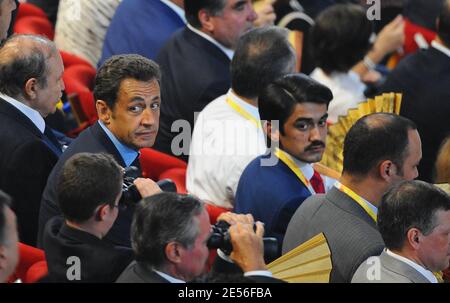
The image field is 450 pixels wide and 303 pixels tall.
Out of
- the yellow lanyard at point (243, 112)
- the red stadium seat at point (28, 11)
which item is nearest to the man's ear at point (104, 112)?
the yellow lanyard at point (243, 112)

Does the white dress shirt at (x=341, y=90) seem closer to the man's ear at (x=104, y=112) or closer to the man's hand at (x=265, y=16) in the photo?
the man's hand at (x=265, y=16)

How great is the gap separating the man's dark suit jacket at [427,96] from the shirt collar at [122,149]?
183 centimetres

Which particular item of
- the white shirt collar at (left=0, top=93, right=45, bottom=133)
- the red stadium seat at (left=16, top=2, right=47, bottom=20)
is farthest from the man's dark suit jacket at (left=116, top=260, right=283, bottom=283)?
the red stadium seat at (left=16, top=2, right=47, bottom=20)

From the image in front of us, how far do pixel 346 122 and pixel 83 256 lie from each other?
179 cm

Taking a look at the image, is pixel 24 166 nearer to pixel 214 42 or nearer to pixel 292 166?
pixel 292 166

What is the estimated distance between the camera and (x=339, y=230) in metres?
4.24

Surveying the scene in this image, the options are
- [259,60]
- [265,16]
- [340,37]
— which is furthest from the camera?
[265,16]

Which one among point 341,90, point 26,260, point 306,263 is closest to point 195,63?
point 341,90

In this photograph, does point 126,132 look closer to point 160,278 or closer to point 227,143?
point 227,143

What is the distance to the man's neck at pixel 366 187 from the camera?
436 cm

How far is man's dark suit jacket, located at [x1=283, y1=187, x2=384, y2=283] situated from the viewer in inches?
163

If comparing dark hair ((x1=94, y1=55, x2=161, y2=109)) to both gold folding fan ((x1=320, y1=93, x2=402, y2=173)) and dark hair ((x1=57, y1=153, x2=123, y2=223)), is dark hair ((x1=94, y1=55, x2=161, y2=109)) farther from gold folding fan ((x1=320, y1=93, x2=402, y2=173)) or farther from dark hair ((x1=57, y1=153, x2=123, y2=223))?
gold folding fan ((x1=320, y1=93, x2=402, y2=173))

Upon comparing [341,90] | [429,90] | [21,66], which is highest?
[21,66]
